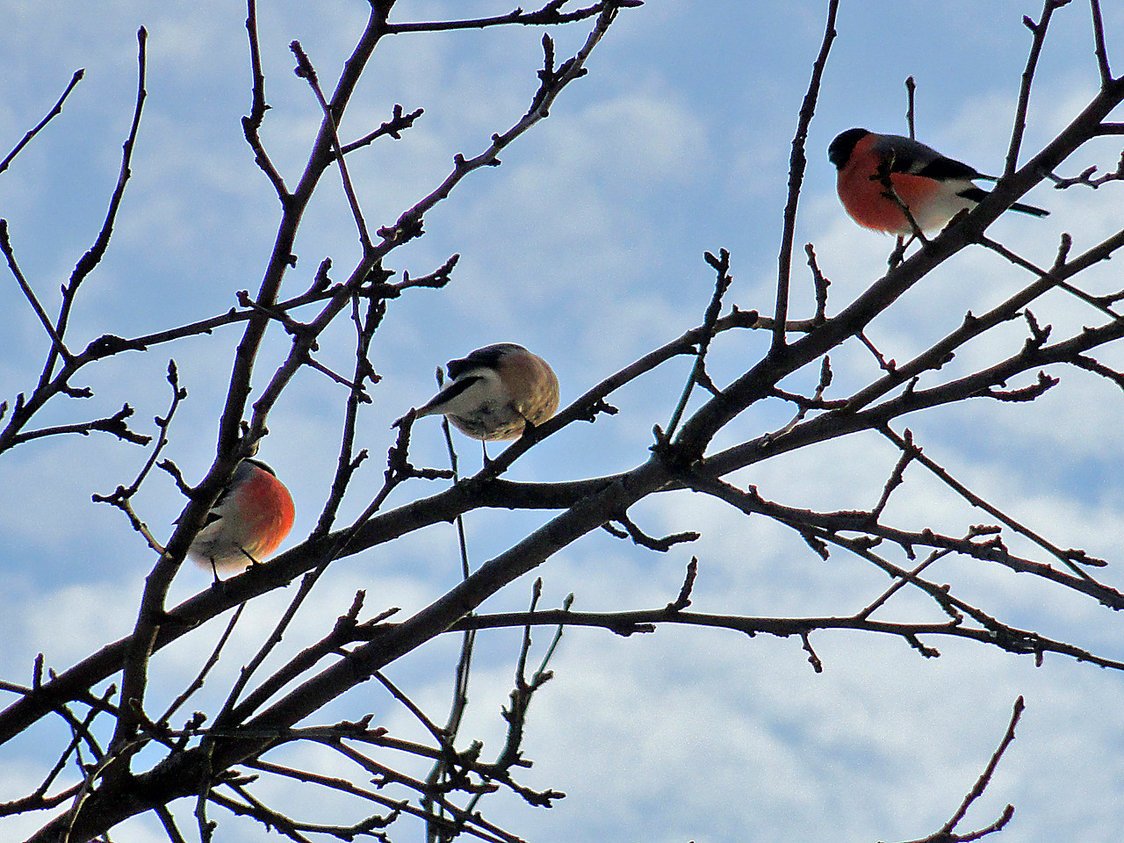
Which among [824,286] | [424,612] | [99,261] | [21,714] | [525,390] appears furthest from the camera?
[525,390]

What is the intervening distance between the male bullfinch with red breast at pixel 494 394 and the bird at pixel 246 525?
130 centimetres

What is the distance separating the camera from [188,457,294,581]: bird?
222 inches

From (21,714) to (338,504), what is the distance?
1.65 m

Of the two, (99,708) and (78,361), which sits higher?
(78,361)

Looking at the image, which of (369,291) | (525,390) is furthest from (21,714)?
(525,390)

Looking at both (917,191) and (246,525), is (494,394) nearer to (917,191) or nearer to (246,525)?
(246,525)

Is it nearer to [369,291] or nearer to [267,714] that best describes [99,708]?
[267,714]

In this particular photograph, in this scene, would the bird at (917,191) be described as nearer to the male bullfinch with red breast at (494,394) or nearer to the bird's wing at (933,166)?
the bird's wing at (933,166)

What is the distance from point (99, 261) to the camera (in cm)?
229

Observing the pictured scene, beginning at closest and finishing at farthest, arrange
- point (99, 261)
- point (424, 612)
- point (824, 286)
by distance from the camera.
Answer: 1. point (99, 261)
2. point (824, 286)
3. point (424, 612)

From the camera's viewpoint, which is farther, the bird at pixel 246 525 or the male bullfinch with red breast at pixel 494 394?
the bird at pixel 246 525

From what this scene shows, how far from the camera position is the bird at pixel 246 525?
5.64 m

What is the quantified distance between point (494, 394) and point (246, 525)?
1647mm

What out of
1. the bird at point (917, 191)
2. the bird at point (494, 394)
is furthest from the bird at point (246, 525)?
the bird at point (917, 191)
